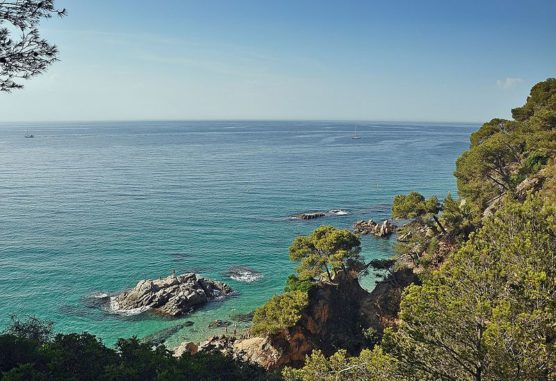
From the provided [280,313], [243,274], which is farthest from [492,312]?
[243,274]

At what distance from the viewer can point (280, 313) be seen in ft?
94.2

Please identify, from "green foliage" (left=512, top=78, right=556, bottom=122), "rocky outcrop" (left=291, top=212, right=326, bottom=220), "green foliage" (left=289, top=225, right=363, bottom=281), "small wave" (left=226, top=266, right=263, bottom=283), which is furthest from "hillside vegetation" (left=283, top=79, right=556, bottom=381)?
"rocky outcrop" (left=291, top=212, right=326, bottom=220)

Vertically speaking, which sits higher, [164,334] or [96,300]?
[96,300]

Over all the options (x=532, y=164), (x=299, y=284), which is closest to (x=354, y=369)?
(x=299, y=284)

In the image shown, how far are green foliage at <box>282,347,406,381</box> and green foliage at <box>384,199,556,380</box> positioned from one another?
488 mm

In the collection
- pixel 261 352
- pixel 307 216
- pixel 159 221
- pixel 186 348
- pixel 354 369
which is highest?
pixel 354 369

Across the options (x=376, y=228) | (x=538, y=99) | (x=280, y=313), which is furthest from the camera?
(x=376, y=228)

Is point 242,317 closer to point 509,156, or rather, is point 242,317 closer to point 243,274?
point 243,274

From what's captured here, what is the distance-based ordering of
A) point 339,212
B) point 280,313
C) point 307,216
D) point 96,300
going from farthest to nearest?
point 339,212
point 307,216
point 96,300
point 280,313

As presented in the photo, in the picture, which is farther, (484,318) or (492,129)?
(492,129)

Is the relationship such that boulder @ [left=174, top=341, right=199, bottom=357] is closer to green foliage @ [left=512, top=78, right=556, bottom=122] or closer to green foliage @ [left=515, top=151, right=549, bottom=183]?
green foliage @ [left=515, top=151, right=549, bottom=183]

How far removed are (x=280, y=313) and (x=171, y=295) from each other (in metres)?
15.4

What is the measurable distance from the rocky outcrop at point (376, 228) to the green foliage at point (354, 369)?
4190 cm

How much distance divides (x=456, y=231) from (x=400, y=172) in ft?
209
